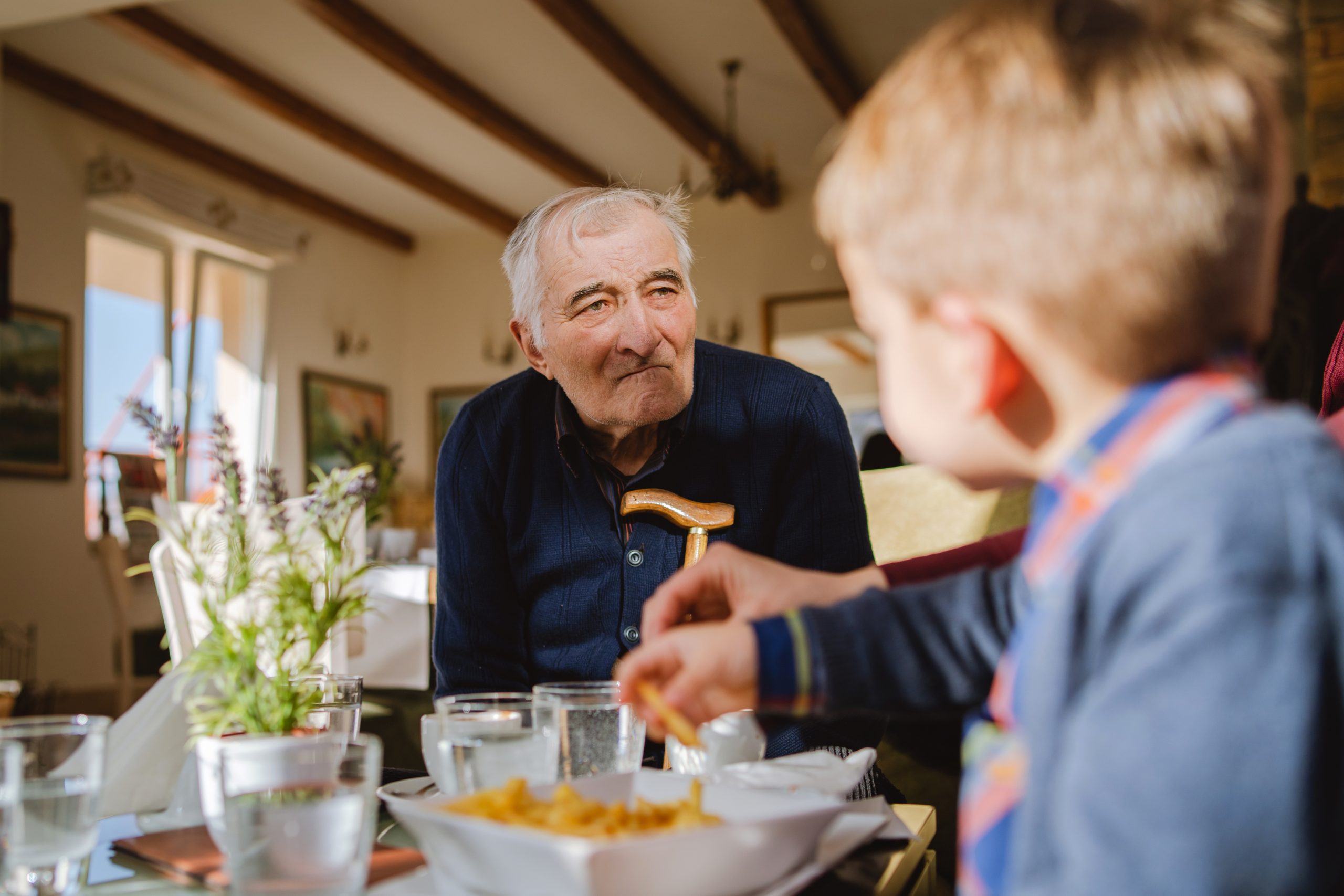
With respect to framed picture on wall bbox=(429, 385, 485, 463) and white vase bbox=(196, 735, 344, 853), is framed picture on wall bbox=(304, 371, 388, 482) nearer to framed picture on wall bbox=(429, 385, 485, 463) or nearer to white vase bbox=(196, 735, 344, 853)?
framed picture on wall bbox=(429, 385, 485, 463)

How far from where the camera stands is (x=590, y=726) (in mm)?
780

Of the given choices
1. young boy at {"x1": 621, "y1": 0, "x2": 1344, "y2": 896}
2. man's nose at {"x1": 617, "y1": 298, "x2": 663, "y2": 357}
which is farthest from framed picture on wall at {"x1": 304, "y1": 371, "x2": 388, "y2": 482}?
young boy at {"x1": 621, "y1": 0, "x2": 1344, "y2": 896}

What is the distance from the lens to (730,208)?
8039 mm

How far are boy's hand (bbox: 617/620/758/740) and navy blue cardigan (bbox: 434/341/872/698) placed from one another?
775 millimetres

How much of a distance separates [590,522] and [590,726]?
0.70m

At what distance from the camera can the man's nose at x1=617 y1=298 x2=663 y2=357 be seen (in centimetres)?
144

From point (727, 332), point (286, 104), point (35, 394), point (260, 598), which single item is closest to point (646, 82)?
point (286, 104)

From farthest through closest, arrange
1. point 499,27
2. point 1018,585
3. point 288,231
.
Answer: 1. point 288,231
2. point 499,27
3. point 1018,585

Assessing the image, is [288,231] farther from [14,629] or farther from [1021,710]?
[1021,710]

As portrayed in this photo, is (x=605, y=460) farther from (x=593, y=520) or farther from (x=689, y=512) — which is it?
(x=689, y=512)

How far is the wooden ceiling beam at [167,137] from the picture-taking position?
5609 millimetres

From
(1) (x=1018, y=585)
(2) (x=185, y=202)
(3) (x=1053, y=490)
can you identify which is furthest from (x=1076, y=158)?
(2) (x=185, y=202)

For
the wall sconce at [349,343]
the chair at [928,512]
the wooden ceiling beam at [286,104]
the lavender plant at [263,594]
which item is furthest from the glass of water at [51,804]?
the wall sconce at [349,343]

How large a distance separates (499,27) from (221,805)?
522 centimetres
